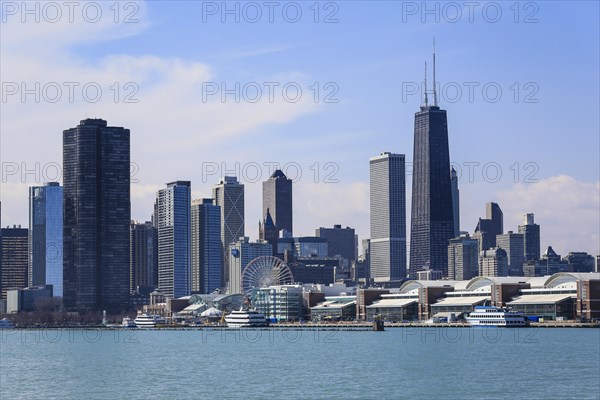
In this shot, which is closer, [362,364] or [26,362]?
[362,364]

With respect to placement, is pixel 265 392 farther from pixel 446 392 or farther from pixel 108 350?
pixel 108 350

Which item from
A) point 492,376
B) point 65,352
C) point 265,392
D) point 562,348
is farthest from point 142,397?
point 65,352

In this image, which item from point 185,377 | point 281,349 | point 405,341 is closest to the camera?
point 185,377

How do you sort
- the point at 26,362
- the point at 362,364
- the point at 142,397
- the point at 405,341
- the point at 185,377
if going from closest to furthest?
the point at 142,397 → the point at 185,377 → the point at 362,364 → the point at 26,362 → the point at 405,341

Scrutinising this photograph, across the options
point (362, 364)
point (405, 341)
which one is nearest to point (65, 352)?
point (405, 341)

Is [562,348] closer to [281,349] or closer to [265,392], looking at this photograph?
[281,349]

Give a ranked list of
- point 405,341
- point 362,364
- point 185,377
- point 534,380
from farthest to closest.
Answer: point 405,341, point 362,364, point 185,377, point 534,380
